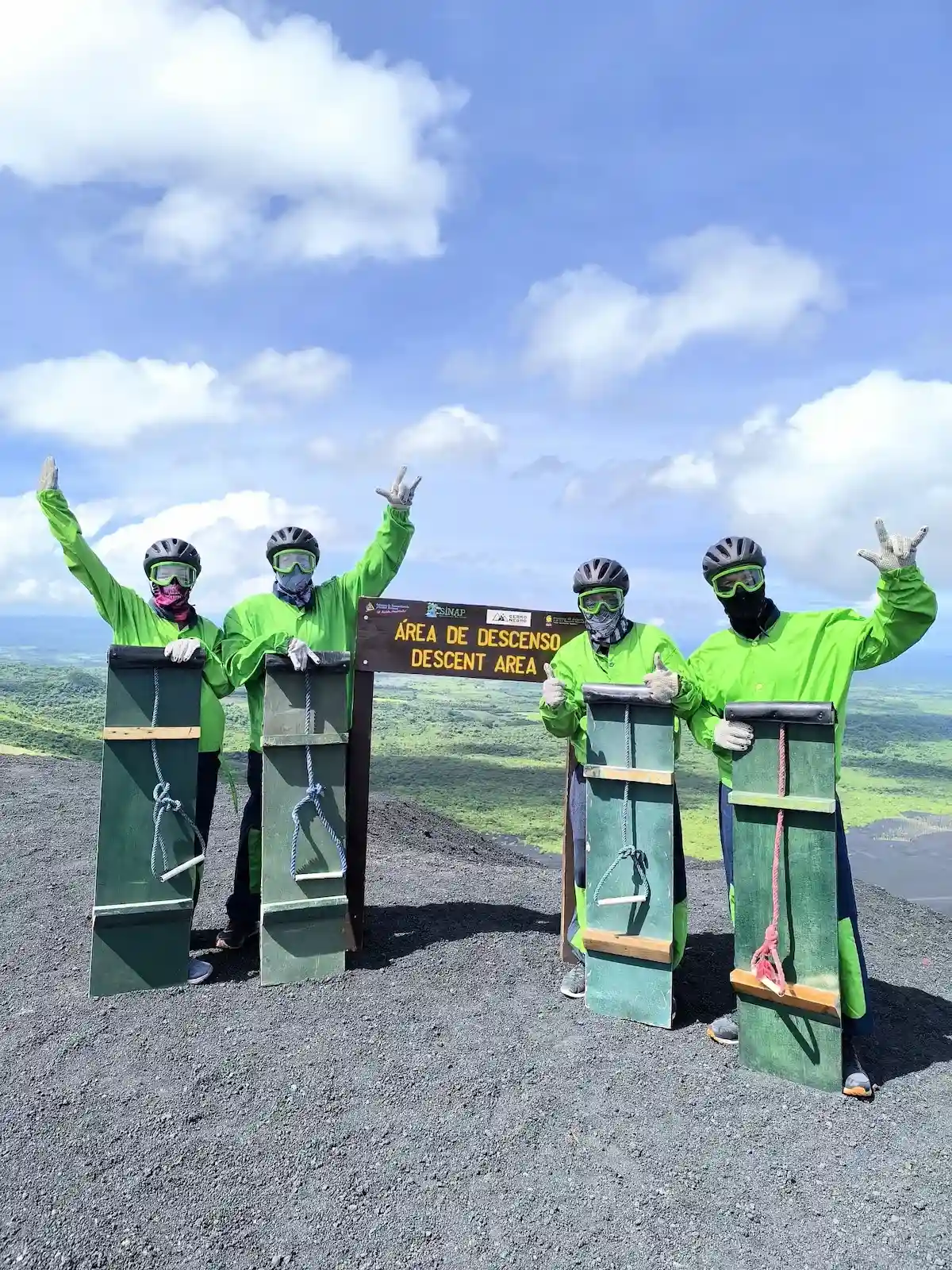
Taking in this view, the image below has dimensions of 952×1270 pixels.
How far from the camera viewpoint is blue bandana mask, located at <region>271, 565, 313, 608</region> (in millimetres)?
5676

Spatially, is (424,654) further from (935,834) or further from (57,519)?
(935,834)

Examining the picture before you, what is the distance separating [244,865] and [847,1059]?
13.5 ft

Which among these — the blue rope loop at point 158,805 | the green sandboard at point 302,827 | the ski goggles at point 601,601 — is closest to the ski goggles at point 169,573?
the blue rope loop at point 158,805

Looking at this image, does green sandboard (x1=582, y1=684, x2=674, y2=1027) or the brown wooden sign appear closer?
green sandboard (x1=582, y1=684, x2=674, y2=1027)

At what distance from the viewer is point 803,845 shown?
169 inches

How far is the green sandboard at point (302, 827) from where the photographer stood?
5352 mm

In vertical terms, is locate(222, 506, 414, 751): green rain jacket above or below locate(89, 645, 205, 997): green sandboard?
above

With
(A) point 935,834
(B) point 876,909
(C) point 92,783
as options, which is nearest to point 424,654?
(B) point 876,909

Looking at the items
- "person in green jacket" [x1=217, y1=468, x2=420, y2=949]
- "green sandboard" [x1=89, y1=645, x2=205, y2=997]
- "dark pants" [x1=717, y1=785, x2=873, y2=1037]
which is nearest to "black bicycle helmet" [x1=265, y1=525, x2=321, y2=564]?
"person in green jacket" [x1=217, y1=468, x2=420, y2=949]

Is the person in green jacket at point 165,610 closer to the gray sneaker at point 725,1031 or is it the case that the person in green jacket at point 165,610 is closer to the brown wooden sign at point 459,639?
the brown wooden sign at point 459,639

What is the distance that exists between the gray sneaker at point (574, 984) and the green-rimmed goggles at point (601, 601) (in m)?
2.47

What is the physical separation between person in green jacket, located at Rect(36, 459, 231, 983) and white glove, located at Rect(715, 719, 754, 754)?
11.1 ft

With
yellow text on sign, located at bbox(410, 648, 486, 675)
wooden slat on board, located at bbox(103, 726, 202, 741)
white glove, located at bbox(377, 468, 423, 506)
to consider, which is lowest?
wooden slat on board, located at bbox(103, 726, 202, 741)

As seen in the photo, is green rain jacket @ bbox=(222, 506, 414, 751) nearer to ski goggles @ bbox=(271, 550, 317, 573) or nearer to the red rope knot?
ski goggles @ bbox=(271, 550, 317, 573)
